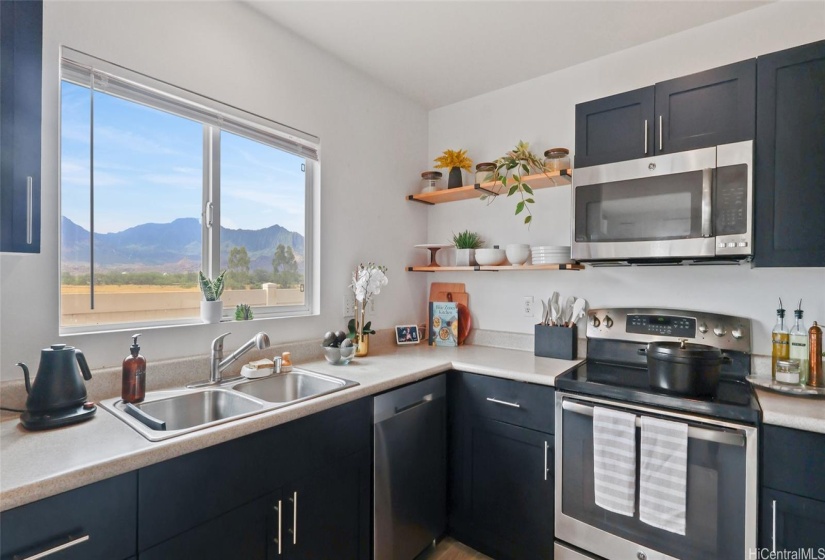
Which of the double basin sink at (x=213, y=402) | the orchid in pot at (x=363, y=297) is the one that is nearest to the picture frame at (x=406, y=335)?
the orchid in pot at (x=363, y=297)

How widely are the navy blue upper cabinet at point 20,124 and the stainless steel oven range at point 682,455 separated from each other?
73.6 inches

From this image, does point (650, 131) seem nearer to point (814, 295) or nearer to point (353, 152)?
point (814, 295)

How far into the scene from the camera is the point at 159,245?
5.47 ft

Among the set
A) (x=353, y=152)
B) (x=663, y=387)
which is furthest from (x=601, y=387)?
(x=353, y=152)

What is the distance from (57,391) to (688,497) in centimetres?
205

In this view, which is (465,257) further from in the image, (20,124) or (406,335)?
(20,124)

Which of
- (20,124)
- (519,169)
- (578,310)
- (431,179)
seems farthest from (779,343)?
(20,124)

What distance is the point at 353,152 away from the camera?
2379mm

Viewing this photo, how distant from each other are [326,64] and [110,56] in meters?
1.05

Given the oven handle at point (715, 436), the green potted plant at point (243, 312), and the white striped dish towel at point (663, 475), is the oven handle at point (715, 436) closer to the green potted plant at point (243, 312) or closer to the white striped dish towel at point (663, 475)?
the white striped dish towel at point (663, 475)

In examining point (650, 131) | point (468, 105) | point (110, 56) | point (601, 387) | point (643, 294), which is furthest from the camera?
point (468, 105)

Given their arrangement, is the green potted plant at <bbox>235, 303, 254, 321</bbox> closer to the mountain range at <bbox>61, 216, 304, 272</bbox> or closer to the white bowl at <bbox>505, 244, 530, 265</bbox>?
the mountain range at <bbox>61, 216, 304, 272</bbox>

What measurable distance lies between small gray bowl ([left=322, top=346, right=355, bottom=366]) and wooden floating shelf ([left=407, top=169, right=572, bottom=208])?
1165 millimetres

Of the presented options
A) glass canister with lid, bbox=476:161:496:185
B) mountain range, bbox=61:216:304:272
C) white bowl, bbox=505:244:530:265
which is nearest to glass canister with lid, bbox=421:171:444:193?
glass canister with lid, bbox=476:161:496:185
